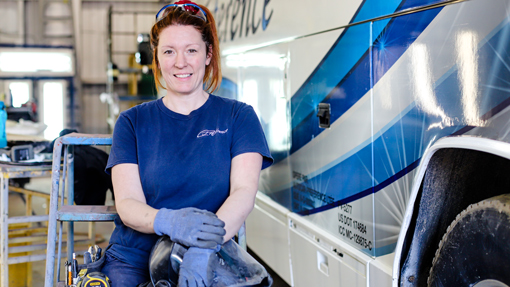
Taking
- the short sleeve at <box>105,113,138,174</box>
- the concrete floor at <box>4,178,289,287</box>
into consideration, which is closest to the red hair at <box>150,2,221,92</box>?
the short sleeve at <box>105,113,138,174</box>

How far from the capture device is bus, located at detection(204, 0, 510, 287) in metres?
1.30

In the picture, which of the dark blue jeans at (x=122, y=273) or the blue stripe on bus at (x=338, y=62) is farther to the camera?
the blue stripe on bus at (x=338, y=62)

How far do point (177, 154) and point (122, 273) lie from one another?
447 millimetres

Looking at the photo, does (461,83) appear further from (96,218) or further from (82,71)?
(82,71)

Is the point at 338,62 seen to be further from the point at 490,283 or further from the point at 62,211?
the point at 62,211

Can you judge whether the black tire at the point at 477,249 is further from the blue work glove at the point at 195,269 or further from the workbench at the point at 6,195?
the workbench at the point at 6,195

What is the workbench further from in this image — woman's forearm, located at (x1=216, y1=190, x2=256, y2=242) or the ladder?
woman's forearm, located at (x1=216, y1=190, x2=256, y2=242)

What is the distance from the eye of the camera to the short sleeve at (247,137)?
1626mm

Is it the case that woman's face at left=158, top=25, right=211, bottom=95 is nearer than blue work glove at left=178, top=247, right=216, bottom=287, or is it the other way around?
blue work glove at left=178, top=247, right=216, bottom=287

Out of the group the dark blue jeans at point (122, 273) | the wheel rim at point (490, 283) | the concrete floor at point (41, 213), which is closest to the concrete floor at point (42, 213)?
the concrete floor at point (41, 213)

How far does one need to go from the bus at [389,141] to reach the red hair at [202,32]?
2.02ft

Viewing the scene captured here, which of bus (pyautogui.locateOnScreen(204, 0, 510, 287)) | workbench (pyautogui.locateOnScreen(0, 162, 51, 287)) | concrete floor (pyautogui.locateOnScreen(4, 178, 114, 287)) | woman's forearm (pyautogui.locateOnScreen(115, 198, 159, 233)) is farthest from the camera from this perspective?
concrete floor (pyautogui.locateOnScreen(4, 178, 114, 287))

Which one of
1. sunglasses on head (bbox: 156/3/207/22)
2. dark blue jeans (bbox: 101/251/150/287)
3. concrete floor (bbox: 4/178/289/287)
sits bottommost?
concrete floor (bbox: 4/178/289/287)

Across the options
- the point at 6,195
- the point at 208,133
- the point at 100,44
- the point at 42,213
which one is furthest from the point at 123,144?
the point at 100,44
